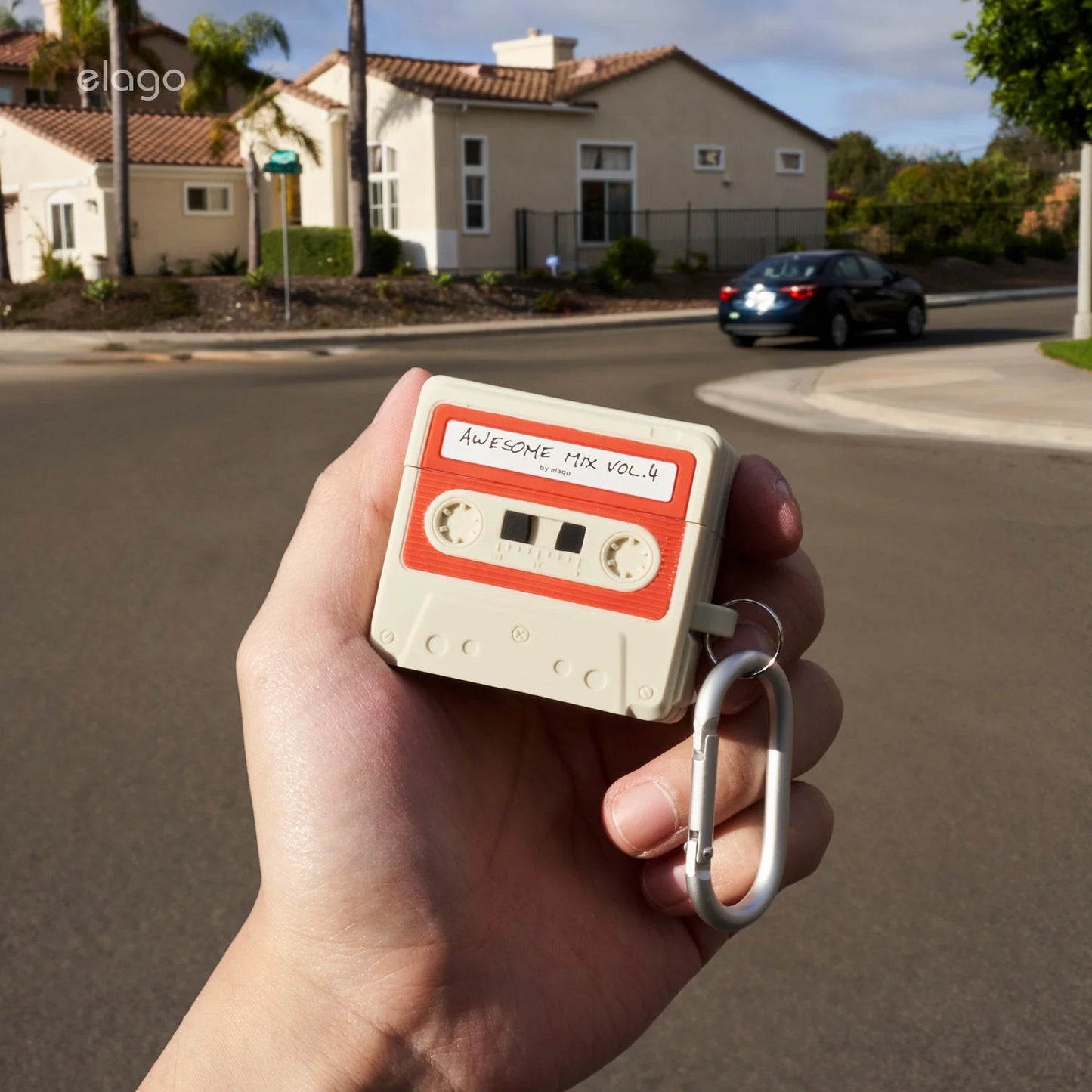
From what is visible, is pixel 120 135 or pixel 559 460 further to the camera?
pixel 120 135

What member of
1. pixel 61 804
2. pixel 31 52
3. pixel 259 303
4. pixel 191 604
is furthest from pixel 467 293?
pixel 31 52

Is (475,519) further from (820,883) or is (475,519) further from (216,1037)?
(820,883)

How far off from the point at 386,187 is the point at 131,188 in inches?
314

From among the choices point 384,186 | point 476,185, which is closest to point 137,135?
point 384,186

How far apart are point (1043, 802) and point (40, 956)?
10.1 ft

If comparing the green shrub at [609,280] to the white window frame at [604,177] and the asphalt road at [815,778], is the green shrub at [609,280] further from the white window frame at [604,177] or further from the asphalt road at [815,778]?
the asphalt road at [815,778]

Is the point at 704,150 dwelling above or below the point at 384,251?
above

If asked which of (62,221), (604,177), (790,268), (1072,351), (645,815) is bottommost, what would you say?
(1072,351)

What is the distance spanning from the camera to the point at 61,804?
4.78 m

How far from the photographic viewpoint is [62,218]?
42.8 m

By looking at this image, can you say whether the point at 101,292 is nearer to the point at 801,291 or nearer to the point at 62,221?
the point at 62,221

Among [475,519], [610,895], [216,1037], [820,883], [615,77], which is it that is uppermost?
[615,77]

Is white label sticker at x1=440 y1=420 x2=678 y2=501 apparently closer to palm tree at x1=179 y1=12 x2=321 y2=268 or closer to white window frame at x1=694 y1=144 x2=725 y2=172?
palm tree at x1=179 y1=12 x2=321 y2=268

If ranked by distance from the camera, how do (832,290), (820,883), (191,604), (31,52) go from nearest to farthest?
(820,883)
(191,604)
(832,290)
(31,52)
